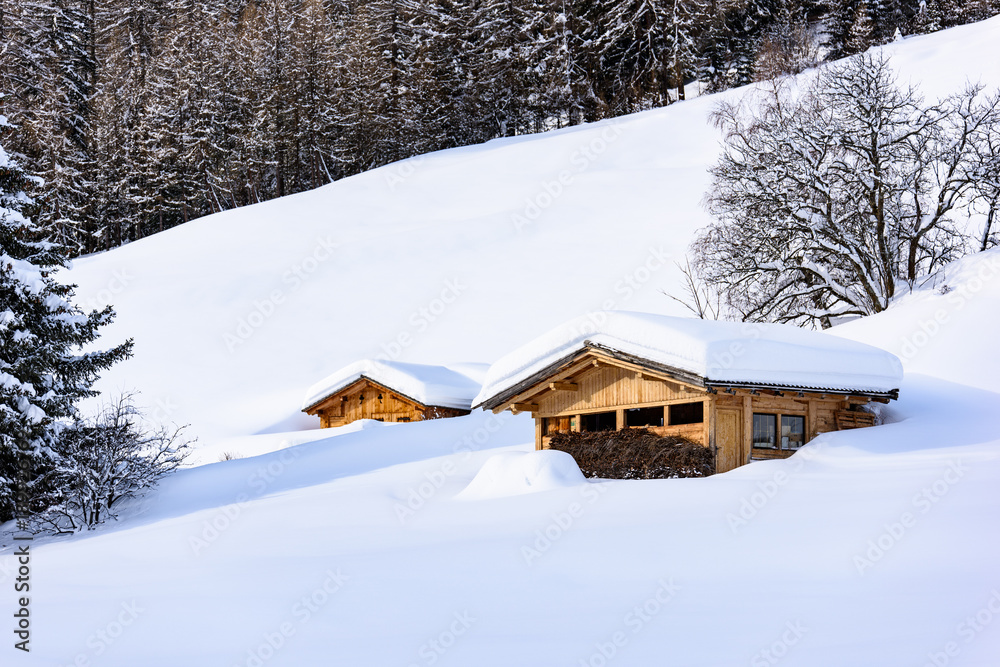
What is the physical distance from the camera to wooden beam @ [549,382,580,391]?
17.5 metres

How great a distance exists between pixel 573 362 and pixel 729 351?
3.30m

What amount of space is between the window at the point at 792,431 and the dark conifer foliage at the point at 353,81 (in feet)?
143

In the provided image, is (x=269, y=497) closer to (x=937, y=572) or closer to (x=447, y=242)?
(x=937, y=572)

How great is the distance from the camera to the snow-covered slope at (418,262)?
34875 mm

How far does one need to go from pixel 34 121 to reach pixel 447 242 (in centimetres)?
2993

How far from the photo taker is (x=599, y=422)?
57.7ft

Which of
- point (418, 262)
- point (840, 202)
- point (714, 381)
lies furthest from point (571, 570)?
point (418, 262)

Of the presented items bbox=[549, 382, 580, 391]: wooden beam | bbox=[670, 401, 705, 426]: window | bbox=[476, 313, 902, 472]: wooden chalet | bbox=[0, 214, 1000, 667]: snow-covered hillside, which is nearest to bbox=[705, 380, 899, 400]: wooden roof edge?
bbox=[476, 313, 902, 472]: wooden chalet

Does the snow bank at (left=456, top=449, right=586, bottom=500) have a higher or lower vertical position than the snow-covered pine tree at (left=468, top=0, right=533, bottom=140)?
lower

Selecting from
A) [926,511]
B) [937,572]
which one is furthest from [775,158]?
[937,572]

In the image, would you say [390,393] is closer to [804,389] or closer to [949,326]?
[804,389]

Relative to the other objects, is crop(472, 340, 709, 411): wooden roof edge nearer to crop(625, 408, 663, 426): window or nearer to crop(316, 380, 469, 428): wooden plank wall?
crop(625, 408, 663, 426): window

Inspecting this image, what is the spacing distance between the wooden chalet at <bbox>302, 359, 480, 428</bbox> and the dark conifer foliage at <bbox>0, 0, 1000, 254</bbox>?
104 ft

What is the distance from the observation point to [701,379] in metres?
14.2
